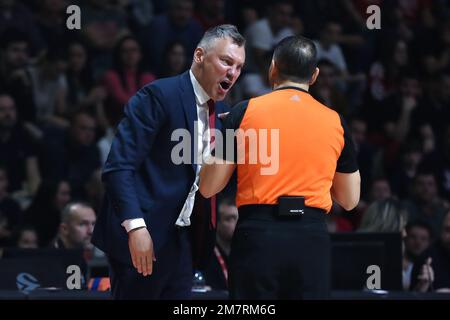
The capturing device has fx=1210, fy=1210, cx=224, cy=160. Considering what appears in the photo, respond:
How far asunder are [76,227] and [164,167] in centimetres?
246

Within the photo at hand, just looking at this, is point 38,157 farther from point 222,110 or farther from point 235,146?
point 235,146

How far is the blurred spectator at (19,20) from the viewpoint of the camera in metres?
9.94

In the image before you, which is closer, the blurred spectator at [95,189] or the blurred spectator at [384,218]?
the blurred spectator at [384,218]

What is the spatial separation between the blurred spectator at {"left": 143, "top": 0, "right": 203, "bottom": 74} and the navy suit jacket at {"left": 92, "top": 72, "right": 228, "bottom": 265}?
208 inches

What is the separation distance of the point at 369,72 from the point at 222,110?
20.2 ft

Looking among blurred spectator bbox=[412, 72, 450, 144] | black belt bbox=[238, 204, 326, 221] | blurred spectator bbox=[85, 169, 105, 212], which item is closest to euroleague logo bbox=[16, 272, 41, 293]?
black belt bbox=[238, 204, 326, 221]

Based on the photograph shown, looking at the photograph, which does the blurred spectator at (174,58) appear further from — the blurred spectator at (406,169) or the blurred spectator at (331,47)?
the blurred spectator at (406,169)

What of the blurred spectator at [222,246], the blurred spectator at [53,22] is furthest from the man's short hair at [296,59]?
the blurred spectator at [53,22]

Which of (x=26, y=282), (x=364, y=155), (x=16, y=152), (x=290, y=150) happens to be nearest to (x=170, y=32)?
(x=16, y=152)

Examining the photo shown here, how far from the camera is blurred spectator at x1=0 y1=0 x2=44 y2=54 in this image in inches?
391

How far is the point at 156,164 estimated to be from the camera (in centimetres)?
499

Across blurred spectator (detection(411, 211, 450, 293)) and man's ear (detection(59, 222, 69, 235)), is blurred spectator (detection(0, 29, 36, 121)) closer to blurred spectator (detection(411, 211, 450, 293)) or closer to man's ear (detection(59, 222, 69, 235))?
man's ear (detection(59, 222, 69, 235))

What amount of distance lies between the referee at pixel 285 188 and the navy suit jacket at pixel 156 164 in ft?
1.18
